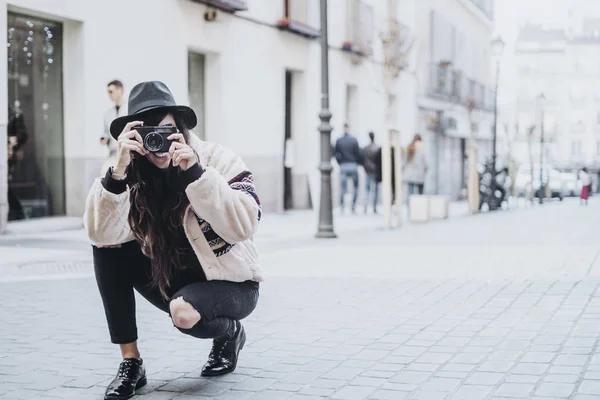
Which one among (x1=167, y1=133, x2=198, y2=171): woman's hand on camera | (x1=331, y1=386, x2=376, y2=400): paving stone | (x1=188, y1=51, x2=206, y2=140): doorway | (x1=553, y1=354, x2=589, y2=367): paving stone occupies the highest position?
(x1=188, y1=51, x2=206, y2=140): doorway

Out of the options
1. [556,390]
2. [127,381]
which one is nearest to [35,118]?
[127,381]

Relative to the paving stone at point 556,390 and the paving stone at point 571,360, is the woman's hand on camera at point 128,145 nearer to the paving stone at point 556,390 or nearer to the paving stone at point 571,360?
the paving stone at point 556,390

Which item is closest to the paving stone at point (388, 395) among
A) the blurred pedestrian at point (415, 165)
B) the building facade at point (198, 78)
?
the building facade at point (198, 78)

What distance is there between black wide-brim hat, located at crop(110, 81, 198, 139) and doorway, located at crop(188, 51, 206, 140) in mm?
13575

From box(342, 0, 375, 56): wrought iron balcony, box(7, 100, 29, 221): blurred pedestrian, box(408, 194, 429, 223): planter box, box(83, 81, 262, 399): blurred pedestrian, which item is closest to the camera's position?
→ box(83, 81, 262, 399): blurred pedestrian

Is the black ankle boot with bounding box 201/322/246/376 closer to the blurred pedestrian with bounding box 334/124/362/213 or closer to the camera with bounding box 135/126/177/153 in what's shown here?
the camera with bounding box 135/126/177/153

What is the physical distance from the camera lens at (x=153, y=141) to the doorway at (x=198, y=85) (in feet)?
45.6

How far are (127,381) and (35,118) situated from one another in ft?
34.1

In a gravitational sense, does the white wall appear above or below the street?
above

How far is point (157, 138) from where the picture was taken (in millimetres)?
4121

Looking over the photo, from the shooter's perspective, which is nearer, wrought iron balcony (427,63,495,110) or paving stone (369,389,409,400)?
paving stone (369,389,409,400)

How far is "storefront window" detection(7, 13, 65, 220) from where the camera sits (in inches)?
544

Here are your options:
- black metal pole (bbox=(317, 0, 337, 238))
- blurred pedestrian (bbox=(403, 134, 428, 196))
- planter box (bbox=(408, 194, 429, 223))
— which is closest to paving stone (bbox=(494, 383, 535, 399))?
black metal pole (bbox=(317, 0, 337, 238))

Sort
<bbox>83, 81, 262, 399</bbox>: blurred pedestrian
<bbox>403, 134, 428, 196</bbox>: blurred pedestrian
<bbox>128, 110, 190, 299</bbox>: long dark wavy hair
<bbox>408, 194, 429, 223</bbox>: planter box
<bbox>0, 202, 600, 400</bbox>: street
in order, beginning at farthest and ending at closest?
<bbox>403, 134, 428, 196</bbox>: blurred pedestrian → <bbox>408, 194, 429, 223</bbox>: planter box → <bbox>0, 202, 600, 400</bbox>: street → <bbox>128, 110, 190, 299</bbox>: long dark wavy hair → <bbox>83, 81, 262, 399</bbox>: blurred pedestrian
